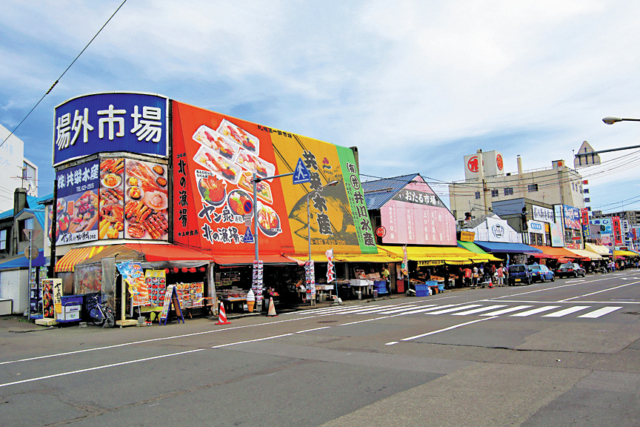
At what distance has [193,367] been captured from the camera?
8.83 m

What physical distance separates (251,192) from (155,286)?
849cm

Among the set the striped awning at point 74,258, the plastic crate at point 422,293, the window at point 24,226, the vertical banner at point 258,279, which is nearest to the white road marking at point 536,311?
the vertical banner at point 258,279

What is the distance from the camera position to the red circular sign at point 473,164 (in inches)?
3625

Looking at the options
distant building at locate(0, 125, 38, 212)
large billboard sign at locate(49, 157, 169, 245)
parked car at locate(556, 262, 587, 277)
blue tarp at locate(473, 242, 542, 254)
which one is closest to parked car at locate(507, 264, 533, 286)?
blue tarp at locate(473, 242, 542, 254)

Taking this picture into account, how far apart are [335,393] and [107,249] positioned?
16.6 metres

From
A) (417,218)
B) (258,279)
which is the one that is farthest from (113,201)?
(417,218)

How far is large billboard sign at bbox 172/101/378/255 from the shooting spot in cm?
2298

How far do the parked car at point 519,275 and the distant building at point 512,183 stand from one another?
49802 mm

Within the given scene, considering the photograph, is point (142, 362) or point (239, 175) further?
point (239, 175)

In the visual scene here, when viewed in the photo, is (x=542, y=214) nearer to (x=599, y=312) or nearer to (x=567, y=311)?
(x=567, y=311)

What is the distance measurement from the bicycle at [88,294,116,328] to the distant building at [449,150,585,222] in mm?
79363

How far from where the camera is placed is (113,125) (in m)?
22.3

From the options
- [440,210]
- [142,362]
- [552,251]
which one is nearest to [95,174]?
[142,362]

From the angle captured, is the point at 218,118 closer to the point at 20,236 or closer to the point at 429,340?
the point at 20,236
